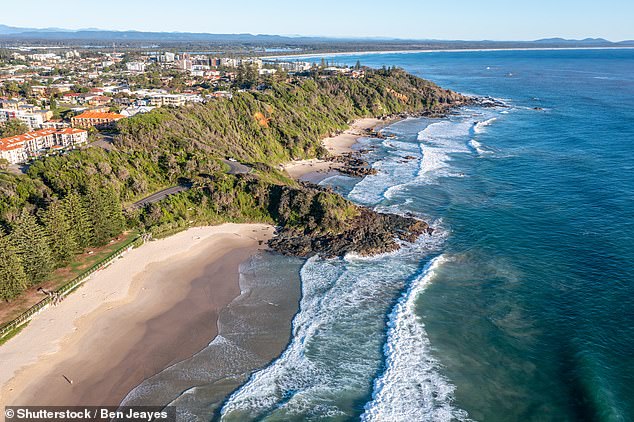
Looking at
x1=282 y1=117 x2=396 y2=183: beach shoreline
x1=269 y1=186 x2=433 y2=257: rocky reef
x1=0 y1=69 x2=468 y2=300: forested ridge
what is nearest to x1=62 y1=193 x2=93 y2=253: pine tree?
x1=0 y1=69 x2=468 y2=300: forested ridge

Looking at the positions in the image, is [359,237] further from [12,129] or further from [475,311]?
[12,129]

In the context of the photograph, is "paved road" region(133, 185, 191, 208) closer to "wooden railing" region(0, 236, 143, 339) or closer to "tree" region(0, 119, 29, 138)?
"wooden railing" region(0, 236, 143, 339)

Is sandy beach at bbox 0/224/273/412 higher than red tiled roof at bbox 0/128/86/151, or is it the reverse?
red tiled roof at bbox 0/128/86/151

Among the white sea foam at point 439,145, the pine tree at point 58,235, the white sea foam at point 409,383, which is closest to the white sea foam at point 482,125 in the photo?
the white sea foam at point 439,145

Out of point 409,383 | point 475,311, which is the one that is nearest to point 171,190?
point 475,311

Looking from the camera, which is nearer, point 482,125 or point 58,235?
point 58,235

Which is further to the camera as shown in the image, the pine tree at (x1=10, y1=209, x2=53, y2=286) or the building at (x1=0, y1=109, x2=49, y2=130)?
the building at (x1=0, y1=109, x2=49, y2=130)

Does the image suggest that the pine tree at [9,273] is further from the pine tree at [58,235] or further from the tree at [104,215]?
the tree at [104,215]
